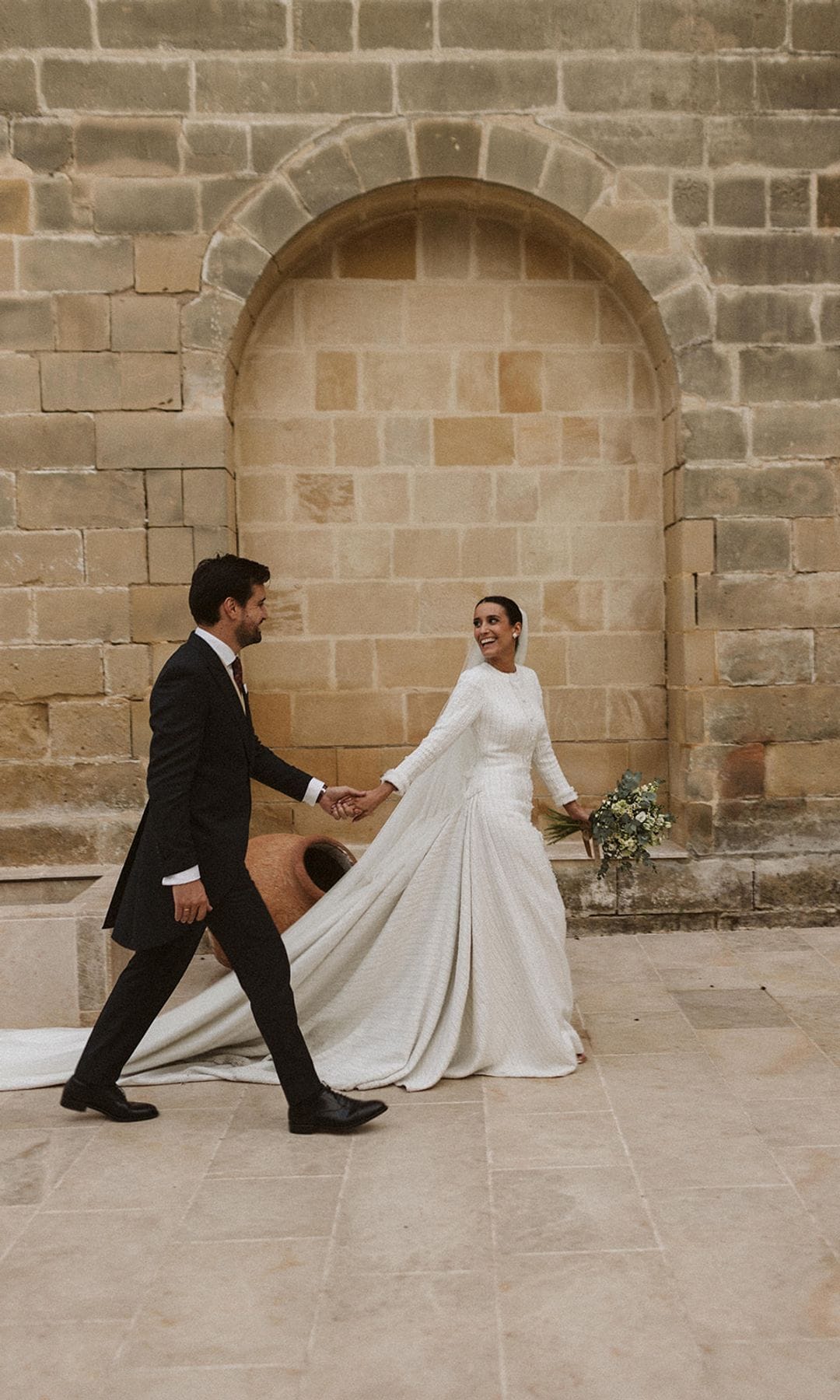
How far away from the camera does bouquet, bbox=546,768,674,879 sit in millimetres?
4598

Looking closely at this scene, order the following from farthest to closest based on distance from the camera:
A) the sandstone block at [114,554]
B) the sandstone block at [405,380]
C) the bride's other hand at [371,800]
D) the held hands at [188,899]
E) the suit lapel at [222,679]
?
the sandstone block at [405,380] → the sandstone block at [114,554] → the bride's other hand at [371,800] → the suit lapel at [222,679] → the held hands at [188,899]

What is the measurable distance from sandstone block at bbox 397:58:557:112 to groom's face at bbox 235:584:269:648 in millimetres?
3423

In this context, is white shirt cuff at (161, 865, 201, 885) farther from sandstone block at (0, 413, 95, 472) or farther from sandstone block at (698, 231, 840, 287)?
sandstone block at (698, 231, 840, 287)

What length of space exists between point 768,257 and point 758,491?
1.19m

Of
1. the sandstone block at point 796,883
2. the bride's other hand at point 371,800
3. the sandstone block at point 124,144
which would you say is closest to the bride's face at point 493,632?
the bride's other hand at point 371,800

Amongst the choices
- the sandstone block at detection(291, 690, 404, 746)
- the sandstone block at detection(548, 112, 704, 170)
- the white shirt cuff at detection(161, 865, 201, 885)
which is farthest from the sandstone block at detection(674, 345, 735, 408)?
the white shirt cuff at detection(161, 865, 201, 885)

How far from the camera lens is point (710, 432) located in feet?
20.6

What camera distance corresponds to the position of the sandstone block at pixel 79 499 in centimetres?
614

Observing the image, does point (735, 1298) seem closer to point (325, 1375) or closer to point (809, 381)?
point (325, 1375)

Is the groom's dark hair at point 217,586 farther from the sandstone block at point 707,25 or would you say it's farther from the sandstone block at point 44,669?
the sandstone block at point 707,25

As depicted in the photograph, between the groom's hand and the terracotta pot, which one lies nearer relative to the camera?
the groom's hand

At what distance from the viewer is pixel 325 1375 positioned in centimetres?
239

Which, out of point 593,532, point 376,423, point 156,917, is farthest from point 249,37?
point 156,917

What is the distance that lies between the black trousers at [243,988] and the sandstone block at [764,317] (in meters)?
4.10
